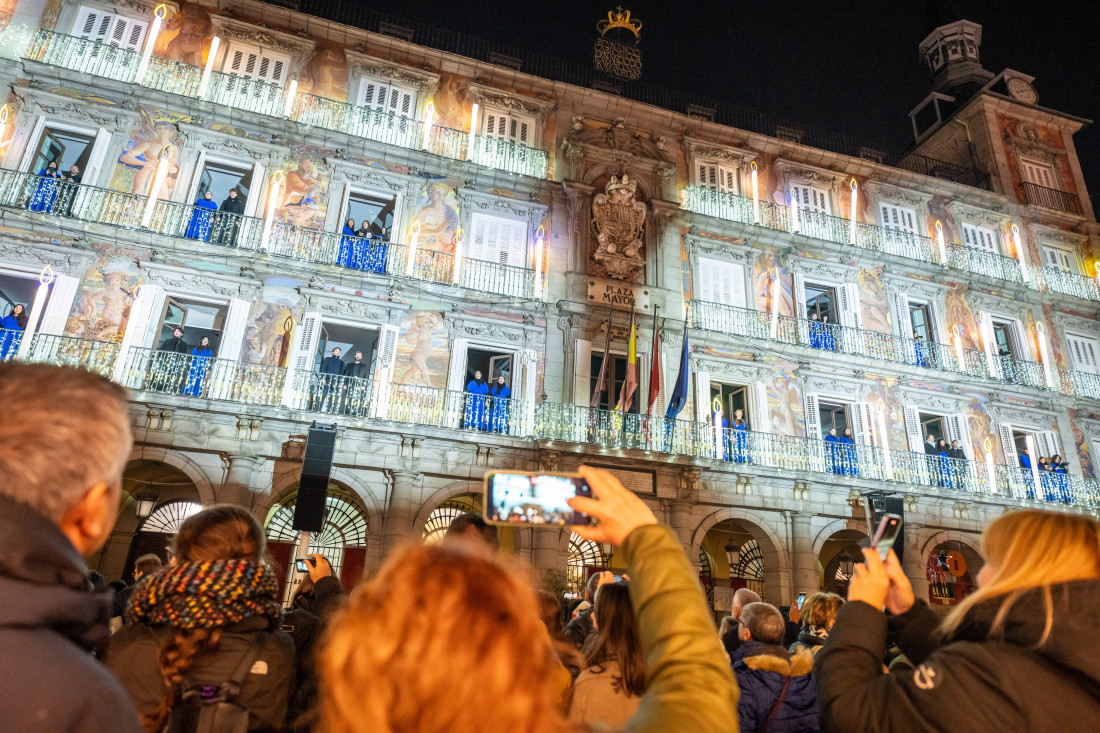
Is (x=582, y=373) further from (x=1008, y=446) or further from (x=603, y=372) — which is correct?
(x=1008, y=446)

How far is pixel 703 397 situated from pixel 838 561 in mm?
7202

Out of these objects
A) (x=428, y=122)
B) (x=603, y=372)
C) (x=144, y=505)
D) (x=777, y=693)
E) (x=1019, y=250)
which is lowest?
(x=777, y=693)

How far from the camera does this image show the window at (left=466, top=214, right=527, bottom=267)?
15102mm

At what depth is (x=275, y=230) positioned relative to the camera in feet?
44.8

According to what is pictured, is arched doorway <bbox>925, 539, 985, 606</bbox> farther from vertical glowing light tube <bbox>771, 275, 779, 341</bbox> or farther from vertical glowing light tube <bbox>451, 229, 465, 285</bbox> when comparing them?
vertical glowing light tube <bbox>451, 229, 465, 285</bbox>

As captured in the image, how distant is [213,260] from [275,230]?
1.40 meters

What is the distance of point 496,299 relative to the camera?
47.1ft

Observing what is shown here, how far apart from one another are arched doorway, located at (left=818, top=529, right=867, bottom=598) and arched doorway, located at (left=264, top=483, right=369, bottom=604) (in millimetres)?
12023

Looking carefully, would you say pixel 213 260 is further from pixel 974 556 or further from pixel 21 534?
pixel 974 556

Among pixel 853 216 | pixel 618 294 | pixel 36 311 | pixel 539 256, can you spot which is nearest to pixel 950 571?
pixel 853 216

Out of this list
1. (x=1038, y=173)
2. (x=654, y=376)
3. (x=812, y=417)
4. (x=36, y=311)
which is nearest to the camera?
(x=36, y=311)

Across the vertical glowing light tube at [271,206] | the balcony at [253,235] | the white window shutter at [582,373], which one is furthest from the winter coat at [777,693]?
the vertical glowing light tube at [271,206]

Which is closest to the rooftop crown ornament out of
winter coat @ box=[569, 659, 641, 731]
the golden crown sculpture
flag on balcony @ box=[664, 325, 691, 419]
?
the golden crown sculpture

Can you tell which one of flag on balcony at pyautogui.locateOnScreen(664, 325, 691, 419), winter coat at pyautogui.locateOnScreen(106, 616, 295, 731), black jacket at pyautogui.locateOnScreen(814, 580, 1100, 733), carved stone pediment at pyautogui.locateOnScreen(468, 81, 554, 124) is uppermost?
carved stone pediment at pyautogui.locateOnScreen(468, 81, 554, 124)
